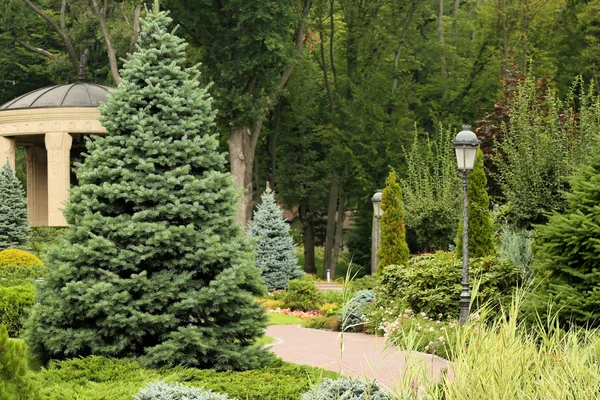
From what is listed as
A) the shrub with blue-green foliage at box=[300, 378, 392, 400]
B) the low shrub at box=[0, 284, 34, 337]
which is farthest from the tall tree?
the shrub with blue-green foliage at box=[300, 378, 392, 400]

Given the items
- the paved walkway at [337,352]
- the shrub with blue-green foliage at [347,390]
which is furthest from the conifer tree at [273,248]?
the shrub with blue-green foliage at [347,390]

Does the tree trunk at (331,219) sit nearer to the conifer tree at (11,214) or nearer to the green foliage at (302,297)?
the conifer tree at (11,214)

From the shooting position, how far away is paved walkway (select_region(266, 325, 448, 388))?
Answer: 33.5ft

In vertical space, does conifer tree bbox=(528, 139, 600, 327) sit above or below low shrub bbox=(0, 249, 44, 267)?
above

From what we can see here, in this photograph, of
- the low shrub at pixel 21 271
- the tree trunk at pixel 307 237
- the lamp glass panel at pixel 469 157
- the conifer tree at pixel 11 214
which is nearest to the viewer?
the lamp glass panel at pixel 469 157

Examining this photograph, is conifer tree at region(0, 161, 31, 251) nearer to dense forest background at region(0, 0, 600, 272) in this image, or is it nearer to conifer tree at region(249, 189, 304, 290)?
dense forest background at region(0, 0, 600, 272)

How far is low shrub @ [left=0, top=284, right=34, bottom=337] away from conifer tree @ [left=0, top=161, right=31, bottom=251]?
16.0 metres

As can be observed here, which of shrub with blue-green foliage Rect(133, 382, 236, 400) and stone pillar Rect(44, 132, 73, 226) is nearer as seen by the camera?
shrub with blue-green foliage Rect(133, 382, 236, 400)

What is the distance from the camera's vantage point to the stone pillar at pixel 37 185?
37.1m

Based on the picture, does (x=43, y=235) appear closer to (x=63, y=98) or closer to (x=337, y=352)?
(x=63, y=98)

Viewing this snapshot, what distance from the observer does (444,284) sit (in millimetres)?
15625

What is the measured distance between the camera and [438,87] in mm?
34812

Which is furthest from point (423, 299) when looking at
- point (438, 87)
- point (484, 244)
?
point (438, 87)

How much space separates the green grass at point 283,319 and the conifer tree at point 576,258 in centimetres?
801
